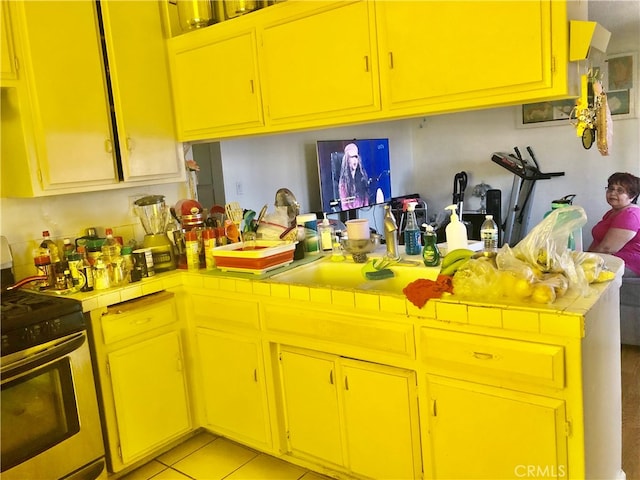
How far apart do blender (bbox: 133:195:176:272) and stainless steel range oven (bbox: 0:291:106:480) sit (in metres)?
0.53

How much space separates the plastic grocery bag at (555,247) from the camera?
1.76 metres

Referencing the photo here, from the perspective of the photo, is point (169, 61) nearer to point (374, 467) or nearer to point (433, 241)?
point (433, 241)

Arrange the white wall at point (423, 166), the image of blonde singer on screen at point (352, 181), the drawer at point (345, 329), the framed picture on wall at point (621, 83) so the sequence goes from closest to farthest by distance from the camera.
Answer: the drawer at point (345, 329)
the white wall at point (423, 166)
the image of blonde singer on screen at point (352, 181)
the framed picture on wall at point (621, 83)

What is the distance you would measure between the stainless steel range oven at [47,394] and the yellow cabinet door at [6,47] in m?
0.91

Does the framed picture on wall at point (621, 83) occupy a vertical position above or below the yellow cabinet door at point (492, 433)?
above

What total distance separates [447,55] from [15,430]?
6.80 feet

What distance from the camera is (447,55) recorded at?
192cm

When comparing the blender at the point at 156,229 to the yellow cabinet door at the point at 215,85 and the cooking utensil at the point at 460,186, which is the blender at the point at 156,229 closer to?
the yellow cabinet door at the point at 215,85

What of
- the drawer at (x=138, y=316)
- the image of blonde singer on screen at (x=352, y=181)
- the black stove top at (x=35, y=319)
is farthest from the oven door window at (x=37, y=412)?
the image of blonde singer on screen at (x=352, y=181)

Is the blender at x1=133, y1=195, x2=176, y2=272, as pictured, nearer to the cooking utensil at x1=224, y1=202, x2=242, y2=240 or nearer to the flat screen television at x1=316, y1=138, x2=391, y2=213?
the cooking utensil at x1=224, y1=202, x2=242, y2=240

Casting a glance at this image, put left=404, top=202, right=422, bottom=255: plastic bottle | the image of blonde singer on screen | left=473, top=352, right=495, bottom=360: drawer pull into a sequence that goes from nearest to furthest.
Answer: left=473, top=352, right=495, bottom=360: drawer pull, left=404, top=202, right=422, bottom=255: plastic bottle, the image of blonde singer on screen

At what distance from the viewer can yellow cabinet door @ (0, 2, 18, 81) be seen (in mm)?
2178

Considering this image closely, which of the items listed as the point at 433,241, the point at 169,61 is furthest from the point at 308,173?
the point at 433,241

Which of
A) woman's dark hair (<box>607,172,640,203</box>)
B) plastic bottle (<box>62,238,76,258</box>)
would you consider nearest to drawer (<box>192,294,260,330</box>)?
plastic bottle (<box>62,238,76,258</box>)
